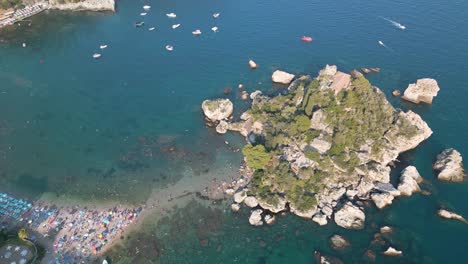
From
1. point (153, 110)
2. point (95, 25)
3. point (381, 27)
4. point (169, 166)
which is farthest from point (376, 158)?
point (95, 25)

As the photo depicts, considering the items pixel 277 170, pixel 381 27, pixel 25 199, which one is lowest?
pixel 25 199

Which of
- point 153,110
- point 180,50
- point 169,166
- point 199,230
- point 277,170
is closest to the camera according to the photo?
point 199,230

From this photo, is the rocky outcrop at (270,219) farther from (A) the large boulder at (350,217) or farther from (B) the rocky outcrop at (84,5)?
(B) the rocky outcrop at (84,5)

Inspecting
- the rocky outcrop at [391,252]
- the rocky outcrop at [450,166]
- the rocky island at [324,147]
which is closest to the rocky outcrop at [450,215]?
the rocky island at [324,147]

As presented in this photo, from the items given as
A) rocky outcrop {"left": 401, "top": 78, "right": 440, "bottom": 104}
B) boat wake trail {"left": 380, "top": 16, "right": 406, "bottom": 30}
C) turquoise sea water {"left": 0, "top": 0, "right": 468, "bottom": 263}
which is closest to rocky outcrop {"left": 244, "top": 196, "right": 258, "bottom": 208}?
turquoise sea water {"left": 0, "top": 0, "right": 468, "bottom": 263}

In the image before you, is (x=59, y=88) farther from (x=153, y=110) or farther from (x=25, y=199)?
(x=25, y=199)

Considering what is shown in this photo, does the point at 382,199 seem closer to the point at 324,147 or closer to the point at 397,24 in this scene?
the point at 324,147

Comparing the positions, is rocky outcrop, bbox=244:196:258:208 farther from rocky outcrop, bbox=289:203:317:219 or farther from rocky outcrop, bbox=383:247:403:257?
rocky outcrop, bbox=383:247:403:257
